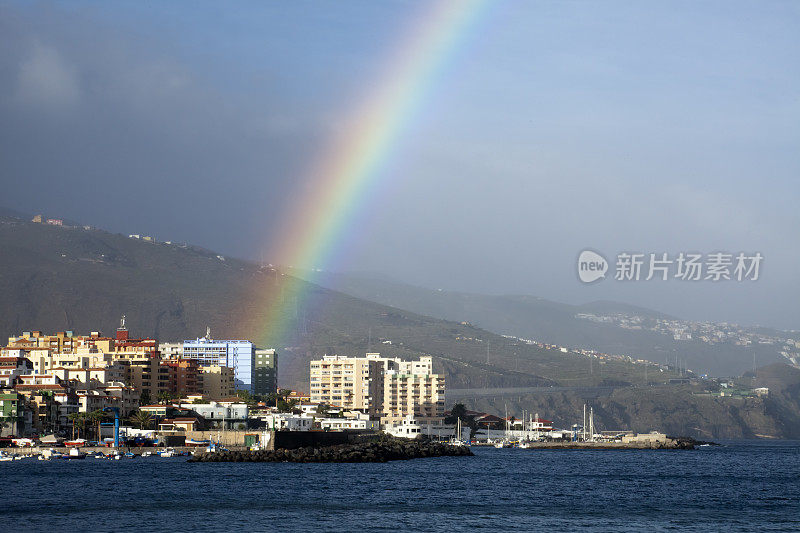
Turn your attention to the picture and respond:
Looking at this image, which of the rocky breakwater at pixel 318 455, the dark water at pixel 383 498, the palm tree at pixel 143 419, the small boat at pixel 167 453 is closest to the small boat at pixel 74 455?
the dark water at pixel 383 498

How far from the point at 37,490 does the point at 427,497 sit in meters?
27.6

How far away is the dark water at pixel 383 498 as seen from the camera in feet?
208

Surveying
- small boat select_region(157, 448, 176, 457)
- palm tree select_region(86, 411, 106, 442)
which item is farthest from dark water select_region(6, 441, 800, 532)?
palm tree select_region(86, 411, 106, 442)

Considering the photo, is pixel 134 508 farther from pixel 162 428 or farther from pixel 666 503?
pixel 162 428

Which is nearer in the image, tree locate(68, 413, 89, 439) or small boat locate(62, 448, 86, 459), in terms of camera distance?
small boat locate(62, 448, 86, 459)

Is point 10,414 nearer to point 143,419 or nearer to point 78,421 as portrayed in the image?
point 78,421

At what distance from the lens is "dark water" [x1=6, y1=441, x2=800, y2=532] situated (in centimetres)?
6338

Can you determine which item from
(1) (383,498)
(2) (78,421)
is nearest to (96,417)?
(2) (78,421)

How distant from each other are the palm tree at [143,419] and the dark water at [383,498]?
42.2 metres

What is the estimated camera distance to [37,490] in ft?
272

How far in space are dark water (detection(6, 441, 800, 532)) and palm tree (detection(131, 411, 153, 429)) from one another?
42237 millimetres

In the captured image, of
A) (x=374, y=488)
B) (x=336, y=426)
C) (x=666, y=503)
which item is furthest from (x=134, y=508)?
(x=336, y=426)

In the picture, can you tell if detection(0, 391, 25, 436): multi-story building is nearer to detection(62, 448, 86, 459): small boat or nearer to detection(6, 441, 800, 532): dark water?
detection(62, 448, 86, 459): small boat

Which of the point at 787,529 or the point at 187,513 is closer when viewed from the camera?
the point at 787,529
